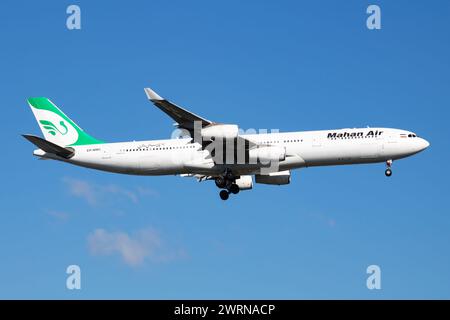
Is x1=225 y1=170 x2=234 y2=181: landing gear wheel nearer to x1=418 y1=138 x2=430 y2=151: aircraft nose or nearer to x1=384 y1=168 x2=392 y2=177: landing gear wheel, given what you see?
x1=384 y1=168 x2=392 y2=177: landing gear wheel

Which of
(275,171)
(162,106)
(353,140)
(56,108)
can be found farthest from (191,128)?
(56,108)

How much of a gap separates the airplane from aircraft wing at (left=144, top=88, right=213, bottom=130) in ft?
0.24

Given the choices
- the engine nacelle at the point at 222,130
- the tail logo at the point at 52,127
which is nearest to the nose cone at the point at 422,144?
the engine nacelle at the point at 222,130

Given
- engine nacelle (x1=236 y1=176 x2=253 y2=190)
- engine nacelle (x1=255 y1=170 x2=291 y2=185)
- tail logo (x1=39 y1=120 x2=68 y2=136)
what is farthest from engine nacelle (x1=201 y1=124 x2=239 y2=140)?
tail logo (x1=39 y1=120 x2=68 y2=136)

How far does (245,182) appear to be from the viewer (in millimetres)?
64125

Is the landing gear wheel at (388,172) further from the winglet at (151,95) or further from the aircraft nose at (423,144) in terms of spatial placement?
the winglet at (151,95)

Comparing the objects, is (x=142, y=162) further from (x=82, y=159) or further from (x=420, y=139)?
(x=420, y=139)

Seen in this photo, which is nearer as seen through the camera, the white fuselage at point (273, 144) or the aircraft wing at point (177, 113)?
the aircraft wing at point (177, 113)

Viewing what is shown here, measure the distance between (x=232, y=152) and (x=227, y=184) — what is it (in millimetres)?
3657

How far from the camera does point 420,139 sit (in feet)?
196

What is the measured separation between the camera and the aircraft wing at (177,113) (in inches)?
2015

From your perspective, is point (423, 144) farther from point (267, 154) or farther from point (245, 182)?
point (245, 182)

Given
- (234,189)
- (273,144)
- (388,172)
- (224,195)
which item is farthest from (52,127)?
(388,172)

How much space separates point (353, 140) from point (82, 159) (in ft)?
67.1
